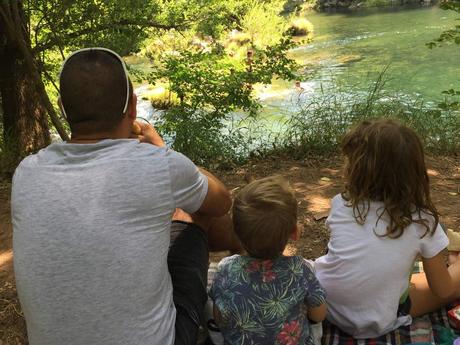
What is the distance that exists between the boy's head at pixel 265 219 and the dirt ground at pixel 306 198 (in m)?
1.19

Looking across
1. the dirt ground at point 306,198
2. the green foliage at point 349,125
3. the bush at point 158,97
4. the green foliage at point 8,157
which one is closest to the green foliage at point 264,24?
the bush at point 158,97

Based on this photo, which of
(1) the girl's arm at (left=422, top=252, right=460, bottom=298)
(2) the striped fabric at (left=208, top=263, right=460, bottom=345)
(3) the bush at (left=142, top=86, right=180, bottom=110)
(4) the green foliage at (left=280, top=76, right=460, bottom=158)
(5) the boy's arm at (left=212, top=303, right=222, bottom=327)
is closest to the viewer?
(5) the boy's arm at (left=212, top=303, right=222, bottom=327)

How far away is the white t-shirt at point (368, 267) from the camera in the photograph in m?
1.71

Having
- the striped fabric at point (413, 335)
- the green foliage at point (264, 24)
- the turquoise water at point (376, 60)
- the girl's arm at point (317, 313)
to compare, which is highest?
the girl's arm at point (317, 313)

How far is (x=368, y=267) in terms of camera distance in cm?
173

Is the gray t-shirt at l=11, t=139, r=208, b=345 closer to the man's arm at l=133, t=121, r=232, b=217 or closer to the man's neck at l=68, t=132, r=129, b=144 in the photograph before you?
the man's neck at l=68, t=132, r=129, b=144

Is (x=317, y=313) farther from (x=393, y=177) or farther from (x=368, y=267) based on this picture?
(x=393, y=177)

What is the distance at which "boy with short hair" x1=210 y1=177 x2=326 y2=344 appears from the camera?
1.58m

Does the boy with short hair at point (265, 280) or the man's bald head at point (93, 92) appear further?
the boy with short hair at point (265, 280)

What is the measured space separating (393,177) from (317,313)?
1.77 ft

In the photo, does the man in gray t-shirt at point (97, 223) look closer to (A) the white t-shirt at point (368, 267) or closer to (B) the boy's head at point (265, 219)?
(B) the boy's head at point (265, 219)

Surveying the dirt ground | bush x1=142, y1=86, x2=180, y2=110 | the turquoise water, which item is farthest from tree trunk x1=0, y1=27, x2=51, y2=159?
bush x1=142, y1=86, x2=180, y2=110

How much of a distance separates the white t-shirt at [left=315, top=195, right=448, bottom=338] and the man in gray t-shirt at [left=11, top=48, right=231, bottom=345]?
63cm

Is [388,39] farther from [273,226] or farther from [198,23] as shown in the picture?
[273,226]
